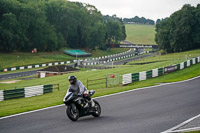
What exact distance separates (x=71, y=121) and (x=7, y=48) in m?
82.6

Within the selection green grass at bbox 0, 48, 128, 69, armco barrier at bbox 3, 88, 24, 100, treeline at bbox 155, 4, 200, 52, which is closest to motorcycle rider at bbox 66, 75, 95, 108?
armco barrier at bbox 3, 88, 24, 100

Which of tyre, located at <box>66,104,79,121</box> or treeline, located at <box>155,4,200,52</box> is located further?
treeline, located at <box>155,4,200,52</box>

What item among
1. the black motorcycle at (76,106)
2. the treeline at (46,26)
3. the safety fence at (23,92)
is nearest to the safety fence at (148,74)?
the safety fence at (23,92)

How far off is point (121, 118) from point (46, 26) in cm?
9546

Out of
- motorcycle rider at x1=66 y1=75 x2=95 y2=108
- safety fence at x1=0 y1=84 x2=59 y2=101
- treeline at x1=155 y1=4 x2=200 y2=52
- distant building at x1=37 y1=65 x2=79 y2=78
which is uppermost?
treeline at x1=155 y1=4 x2=200 y2=52

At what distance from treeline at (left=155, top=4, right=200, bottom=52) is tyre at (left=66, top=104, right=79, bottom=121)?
93.3 metres

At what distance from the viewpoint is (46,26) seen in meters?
Result: 107

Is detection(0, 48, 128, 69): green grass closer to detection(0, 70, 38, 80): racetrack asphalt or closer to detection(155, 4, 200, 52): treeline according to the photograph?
detection(0, 70, 38, 80): racetrack asphalt

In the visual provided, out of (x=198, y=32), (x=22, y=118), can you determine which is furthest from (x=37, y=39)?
(x=22, y=118)

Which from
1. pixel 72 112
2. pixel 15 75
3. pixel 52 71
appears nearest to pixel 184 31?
pixel 52 71

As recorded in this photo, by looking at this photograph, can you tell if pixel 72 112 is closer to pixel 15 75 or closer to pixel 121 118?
pixel 121 118

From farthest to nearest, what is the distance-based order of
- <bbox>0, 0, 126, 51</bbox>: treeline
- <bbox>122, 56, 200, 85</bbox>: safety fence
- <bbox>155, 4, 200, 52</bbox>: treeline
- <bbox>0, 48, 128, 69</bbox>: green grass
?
1. <bbox>155, 4, 200, 52</bbox>: treeline
2. <bbox>0, 0, 126, 51</bbox>: treeline
3. <bbox>0, 48, 128, 69</bbox>: green grass
4. <bbox>122, 56, 200, 85</bbox>: safety fence

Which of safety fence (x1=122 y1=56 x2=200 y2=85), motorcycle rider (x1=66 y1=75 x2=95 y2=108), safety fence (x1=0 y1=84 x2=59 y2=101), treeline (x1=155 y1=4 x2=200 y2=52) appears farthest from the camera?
treeline (x1=155 y1=4 x2=200 y2=52)

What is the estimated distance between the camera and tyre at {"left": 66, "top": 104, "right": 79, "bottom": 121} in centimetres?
1350
